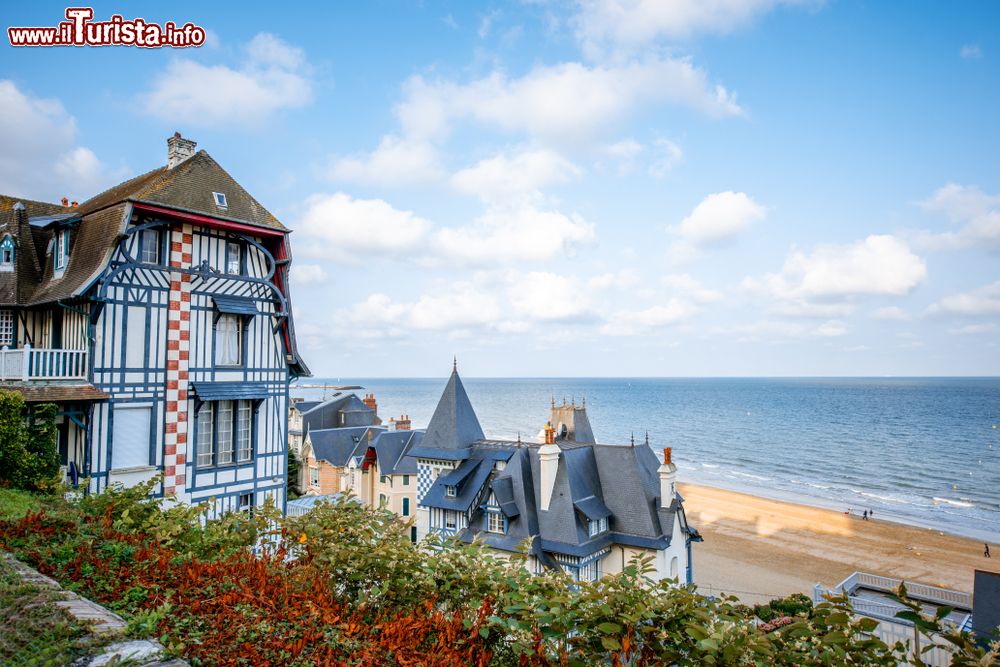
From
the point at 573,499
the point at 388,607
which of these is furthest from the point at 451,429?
the point at 388,607

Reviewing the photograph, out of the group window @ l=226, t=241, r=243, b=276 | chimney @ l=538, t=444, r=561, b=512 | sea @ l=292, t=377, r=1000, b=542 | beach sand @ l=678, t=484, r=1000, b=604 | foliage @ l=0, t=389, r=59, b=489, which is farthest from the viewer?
sea @ l=292, t=377, r=1000, b=542

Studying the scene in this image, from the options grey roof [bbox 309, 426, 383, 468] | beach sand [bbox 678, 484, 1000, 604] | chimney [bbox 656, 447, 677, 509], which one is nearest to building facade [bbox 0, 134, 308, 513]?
chimney [bbox 656, 447, 677, 509]

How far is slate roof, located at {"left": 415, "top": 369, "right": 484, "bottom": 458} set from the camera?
63.8 ft

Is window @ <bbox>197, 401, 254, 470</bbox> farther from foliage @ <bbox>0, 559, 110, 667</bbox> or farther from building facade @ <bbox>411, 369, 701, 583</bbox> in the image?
foliage @ <bbox>0, 559, 110, 667</bbox>

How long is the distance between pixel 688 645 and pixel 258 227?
13220 mm

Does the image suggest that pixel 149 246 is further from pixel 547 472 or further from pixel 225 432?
pixel 547 472

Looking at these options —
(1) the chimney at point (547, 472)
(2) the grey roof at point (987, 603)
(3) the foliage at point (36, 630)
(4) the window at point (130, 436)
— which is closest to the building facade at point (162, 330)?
(4) the window at point (130, 436)

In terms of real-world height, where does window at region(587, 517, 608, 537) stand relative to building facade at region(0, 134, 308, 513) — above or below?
below

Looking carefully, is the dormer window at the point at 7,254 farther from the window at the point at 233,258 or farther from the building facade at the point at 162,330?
the window at the point at 233,258

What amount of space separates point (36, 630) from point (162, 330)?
10.5 m

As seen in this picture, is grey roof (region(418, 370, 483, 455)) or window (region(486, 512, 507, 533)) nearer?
window (region(486, 512, 507, 533))

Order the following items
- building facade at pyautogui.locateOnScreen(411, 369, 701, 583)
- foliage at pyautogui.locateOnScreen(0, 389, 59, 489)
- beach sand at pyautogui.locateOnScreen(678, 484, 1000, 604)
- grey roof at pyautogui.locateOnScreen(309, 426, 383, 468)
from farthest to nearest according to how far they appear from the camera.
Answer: grey roof at pyautogui.locateOnScreen(309, 426, 383, 468) < beach sand at pyautogui.locateOnScreen(678, 484, 1000, 604) < building facade at pyautogui.locateOnScreen(411, 369, 701, 583) < foliage at pyautogui.locateOnScreen(0, 389, 59, 489)

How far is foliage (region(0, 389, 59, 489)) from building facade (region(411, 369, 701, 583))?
9261 millimetres

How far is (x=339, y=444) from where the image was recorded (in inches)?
1232
